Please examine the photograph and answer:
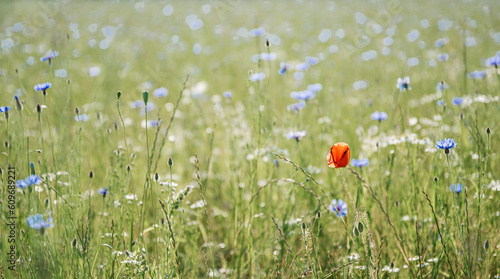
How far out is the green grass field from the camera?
4.66 ft

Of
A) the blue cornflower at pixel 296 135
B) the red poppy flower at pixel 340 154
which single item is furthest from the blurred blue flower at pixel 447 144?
the blue cornflower at pixel 296 135

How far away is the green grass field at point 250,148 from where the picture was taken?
142 centimetres

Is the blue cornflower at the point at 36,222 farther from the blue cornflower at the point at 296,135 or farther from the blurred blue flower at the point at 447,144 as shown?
the blurred blue flower at the point at 447,144

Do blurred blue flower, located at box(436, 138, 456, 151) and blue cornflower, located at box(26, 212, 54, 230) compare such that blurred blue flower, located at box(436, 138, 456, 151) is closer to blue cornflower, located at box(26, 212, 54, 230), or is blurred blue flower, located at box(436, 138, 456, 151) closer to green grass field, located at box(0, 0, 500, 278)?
green grass field, located at box(0, 0, 500, 278)

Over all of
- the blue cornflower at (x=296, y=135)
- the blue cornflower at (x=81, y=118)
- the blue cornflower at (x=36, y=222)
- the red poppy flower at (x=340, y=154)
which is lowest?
the blue cornflower at (x=36, y=222)

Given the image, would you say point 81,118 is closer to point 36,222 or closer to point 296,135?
point 36,222

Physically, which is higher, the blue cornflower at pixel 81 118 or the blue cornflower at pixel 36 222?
the blue cornflower at pixel 81 118

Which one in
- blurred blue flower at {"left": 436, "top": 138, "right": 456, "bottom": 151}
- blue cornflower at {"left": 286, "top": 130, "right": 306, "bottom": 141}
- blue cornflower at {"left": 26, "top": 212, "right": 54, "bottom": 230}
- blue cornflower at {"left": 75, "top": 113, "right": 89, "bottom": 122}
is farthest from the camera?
blue cornflower at {"left": 286, "top": 130, "right": 306, "bottom": 141}

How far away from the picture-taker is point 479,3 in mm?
7984

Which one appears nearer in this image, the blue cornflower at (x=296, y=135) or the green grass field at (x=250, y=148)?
the green grass field at (x=250, y=148)

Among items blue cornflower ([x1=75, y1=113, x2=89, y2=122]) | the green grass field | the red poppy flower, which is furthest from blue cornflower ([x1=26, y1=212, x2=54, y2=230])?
the red poppy flower

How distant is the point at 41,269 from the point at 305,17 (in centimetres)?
805

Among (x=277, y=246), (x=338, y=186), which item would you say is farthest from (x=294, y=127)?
(x=277, y=246)

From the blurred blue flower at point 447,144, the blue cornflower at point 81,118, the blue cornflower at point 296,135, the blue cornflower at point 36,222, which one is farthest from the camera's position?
the blue cornflower at point 296,135
